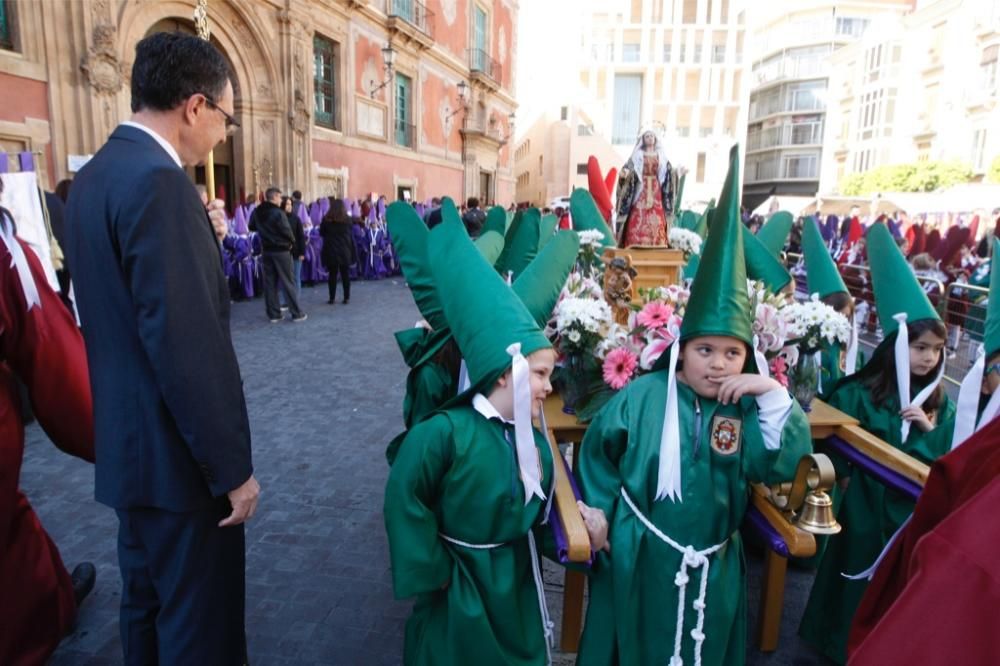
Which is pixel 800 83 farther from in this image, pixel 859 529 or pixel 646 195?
pixel 859 529

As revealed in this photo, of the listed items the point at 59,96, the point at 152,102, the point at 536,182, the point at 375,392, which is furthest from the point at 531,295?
Answer: the point at 536,182

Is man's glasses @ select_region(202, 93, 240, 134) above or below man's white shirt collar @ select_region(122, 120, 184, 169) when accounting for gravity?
above

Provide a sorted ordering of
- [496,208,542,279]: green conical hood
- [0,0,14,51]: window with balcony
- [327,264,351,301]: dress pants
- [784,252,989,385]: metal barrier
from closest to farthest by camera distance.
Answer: [496,208,542,279]: green conical hood → [784,252,989,385]: metal barrier → [0,0,14,51]: window with balcony → [327,264,351,301]: dress pants

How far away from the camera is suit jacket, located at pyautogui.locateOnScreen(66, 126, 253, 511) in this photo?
1.61 m

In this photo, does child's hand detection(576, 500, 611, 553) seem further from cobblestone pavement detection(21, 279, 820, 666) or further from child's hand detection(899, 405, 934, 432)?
child's hand detection(899, 405, 934, 432)

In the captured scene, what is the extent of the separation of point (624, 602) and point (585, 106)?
52382 millimetres

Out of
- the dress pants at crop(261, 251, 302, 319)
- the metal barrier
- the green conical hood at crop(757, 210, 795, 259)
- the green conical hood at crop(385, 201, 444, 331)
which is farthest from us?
A: the dress pants at crop(261, 251, 302, 319)

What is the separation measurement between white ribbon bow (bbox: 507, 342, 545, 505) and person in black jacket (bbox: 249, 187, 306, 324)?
7.90m

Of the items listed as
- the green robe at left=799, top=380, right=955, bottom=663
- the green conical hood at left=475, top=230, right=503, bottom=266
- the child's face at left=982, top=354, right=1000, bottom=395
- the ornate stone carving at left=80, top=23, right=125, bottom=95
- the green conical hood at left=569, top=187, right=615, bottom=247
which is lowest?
the green robe at left=799, top=380, right=955, bottom=663

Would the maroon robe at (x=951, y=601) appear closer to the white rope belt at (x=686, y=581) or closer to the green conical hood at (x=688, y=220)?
the white rope belt at (x=686, y=581)

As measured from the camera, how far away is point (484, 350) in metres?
1.93

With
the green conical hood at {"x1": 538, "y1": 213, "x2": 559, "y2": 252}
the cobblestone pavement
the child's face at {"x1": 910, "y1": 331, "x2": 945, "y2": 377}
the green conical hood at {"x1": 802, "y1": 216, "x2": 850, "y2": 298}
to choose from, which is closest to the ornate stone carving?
the cobblestone pavement

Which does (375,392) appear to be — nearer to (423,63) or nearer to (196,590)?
(196,590)

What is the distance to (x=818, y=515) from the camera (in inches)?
68.7
